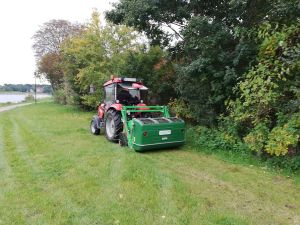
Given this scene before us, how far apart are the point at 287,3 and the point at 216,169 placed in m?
3.47

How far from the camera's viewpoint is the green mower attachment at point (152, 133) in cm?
657

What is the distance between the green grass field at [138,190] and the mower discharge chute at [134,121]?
0.33 metres

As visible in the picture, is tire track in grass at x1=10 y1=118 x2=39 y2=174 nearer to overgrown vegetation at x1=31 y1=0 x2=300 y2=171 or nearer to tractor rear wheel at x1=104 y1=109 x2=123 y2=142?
tractor rear wheel at x1=104 y1=109 x2=123 y2=142

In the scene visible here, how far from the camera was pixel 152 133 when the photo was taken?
662cm

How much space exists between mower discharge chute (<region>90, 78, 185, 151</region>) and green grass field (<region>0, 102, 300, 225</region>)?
33 cm

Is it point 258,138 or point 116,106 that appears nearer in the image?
point 258,138

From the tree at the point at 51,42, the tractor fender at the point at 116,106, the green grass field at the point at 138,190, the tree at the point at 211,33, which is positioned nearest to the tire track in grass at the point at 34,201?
the green grass field at the point at 138,190

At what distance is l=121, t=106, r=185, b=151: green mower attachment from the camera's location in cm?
657

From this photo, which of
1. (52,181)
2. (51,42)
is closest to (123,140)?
(52,181)

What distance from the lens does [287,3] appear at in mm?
5441

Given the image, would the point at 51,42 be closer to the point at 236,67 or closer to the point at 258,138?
the point at 236,67

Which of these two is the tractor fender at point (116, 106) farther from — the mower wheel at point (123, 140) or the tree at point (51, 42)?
the tree at point (51, 42)

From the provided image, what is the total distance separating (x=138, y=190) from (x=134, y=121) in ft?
8.31

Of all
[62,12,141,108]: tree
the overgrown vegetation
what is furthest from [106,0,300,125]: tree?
[62,12,141,108]: tree
